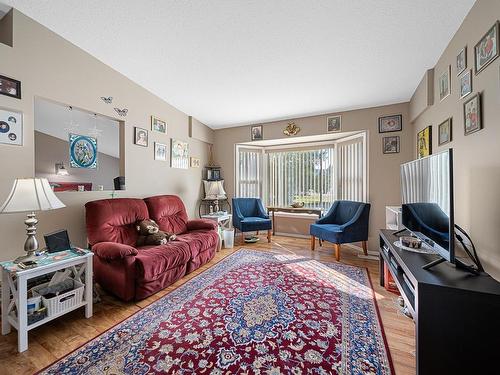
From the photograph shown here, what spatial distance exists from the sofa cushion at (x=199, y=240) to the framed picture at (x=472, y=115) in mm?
2894

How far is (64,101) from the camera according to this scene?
2.34m

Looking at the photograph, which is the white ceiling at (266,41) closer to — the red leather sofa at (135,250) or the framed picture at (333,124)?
the framed picture at (333,124)

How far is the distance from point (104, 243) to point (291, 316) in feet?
6.44

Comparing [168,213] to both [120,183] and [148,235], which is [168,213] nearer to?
[148,235]

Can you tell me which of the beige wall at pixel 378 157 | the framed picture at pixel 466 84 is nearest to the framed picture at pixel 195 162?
the beige wall at pixel 378 157

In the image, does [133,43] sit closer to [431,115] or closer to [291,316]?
[291,316]

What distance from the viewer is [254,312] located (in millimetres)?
1937

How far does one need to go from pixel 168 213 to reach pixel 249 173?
7.41 feet

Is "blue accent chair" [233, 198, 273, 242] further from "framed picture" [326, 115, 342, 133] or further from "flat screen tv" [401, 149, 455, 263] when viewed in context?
"flat screen tv" [401, 149, 455, 263]

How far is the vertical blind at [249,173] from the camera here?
16.3 feet

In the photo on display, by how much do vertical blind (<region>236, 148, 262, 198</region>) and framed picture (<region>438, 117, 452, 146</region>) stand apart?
3328 millimetres

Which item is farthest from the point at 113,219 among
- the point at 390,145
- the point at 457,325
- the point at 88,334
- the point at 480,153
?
the point at 390,145

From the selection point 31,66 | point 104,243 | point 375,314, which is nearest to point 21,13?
point 31,66

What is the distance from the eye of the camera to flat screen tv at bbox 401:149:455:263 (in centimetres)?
134
